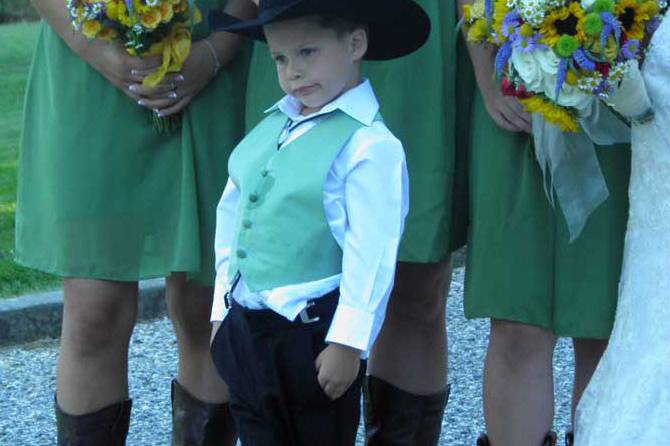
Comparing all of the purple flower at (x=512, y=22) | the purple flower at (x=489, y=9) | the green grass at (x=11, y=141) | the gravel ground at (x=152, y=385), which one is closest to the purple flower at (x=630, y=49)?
the purple flower at (x=512, y=22)

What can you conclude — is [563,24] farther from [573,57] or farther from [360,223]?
[360,223]

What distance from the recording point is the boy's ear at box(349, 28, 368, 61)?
10.2ft

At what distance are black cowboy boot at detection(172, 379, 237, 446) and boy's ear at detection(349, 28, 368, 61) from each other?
3.85 feet

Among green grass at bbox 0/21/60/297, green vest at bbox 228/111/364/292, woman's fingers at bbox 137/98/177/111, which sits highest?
woman's fingers at bbox 137/98/177/111

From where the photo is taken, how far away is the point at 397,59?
3492 millimetres

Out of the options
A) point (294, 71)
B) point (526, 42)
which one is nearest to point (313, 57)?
point (294, 71)

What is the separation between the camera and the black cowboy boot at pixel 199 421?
388cm

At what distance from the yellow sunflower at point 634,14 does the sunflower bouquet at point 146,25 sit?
103 cm

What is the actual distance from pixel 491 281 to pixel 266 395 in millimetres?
635

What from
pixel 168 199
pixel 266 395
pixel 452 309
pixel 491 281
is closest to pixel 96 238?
pixel 168 199

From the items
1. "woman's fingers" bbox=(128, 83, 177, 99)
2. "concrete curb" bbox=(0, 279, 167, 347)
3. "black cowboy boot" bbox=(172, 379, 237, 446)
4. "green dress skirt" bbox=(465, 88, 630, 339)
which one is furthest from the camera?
"concrete curb" bbox=(0, 279, 167, 347)

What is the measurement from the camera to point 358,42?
3109 millimetres

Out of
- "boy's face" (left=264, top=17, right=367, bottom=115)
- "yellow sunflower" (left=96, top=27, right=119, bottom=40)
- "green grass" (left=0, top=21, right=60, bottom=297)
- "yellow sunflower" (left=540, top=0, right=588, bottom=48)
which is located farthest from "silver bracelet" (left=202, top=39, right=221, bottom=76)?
"green grass" (left=0, top=21, right=60, bottom=297)

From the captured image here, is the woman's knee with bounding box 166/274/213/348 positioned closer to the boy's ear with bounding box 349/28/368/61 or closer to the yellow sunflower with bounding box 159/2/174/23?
the yellow sunflower with bounding box 159/2/174/23
